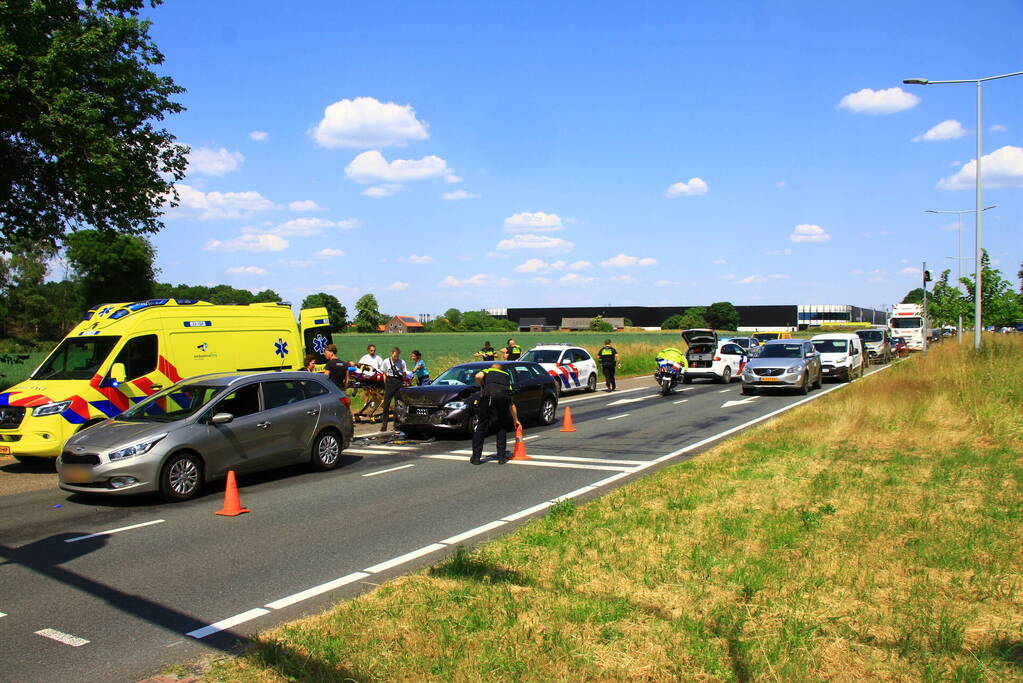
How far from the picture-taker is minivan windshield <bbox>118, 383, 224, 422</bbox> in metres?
10.3

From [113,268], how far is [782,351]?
5434cm

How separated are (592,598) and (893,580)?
2258 mm

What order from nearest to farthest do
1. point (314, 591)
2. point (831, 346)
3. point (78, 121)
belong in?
1. point (314, 591)
2. point (78, 121)
3. point (831, 346)

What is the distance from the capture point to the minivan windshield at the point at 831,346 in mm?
28922

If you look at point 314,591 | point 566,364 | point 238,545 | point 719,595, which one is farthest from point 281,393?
point 566,364

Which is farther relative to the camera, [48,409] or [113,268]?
[113,268]

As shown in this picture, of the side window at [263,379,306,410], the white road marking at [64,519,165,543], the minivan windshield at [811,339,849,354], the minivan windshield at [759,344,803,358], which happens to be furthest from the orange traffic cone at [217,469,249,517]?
the minivan windshield at [811,339,849,354]

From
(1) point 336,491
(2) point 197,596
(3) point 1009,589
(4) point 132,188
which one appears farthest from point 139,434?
(4) point 132,188

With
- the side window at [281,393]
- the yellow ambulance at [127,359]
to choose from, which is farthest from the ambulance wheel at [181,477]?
the side window at [281,393]

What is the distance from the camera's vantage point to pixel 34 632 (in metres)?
5.24

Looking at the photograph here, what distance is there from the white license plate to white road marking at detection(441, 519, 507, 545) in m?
4.80

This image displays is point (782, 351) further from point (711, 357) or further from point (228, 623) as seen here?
point (228, 623)

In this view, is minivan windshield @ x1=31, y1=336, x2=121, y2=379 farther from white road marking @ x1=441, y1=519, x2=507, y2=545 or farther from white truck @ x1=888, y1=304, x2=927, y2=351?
white truck @ x1=888, y1=304, x2=927, y2=351

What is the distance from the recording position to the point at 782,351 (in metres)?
25.5
